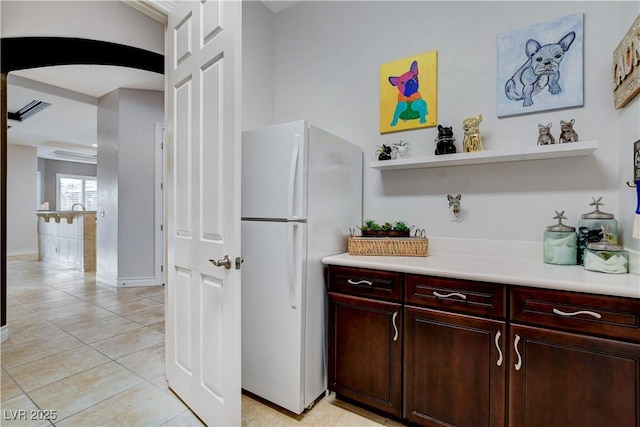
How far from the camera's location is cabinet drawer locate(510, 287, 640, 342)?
1178mm

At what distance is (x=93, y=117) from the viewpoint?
5.57 metres

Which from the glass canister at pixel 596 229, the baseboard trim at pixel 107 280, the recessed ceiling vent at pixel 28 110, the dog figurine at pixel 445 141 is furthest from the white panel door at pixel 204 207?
the recessed ceiling vent at pixel 28 110

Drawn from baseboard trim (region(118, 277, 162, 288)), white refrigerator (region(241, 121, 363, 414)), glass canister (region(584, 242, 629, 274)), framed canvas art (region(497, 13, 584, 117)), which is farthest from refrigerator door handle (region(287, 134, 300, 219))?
baseboard trim (region(118, 277, 162, 288))

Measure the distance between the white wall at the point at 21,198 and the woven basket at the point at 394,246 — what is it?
30.5 feet

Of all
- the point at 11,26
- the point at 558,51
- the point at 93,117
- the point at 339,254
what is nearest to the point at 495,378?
the point at 339,254

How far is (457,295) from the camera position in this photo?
1.50 meters

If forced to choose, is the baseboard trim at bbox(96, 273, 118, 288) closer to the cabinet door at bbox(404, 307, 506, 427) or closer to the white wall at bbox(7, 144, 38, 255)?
the cabinet door at bbox(404, 307, 506, 427)

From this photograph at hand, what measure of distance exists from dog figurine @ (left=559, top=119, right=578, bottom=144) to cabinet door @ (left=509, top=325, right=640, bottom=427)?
1.06 m

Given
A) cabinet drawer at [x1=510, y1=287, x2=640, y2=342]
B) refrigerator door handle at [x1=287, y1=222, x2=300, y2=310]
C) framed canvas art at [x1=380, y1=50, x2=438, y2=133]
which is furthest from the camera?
framed canvas art at [x1=380, y1=50, x2=438, y2=133]

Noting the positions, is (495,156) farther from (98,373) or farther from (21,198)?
(21,198)

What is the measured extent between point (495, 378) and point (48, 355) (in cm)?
312

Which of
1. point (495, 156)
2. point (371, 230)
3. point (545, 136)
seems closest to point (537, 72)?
point (545, 136)

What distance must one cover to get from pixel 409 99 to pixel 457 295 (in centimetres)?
145

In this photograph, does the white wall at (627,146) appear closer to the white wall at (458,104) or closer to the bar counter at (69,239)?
the white wall at (458,104)
